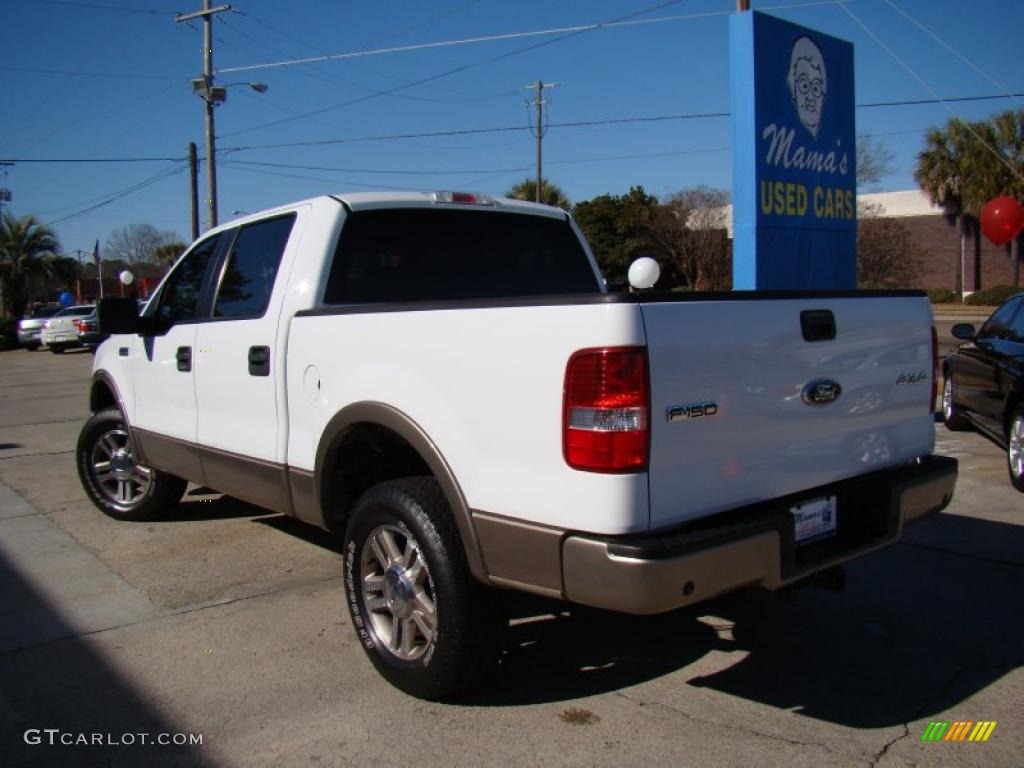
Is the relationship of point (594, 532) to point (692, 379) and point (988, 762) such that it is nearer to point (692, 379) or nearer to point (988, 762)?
point (692, 379)

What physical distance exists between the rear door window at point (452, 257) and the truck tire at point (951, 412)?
5.78 meters

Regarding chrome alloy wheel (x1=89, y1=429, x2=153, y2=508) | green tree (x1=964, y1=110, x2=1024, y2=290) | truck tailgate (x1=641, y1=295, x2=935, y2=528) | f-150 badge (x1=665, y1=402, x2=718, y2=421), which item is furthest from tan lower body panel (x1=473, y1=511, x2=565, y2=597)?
green tree (x1=964, y1=110, x2=1024, y2=290)

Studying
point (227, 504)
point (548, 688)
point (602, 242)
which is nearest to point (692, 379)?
point (548, 688)

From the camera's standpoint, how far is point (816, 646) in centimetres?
401

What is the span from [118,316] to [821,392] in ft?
13.5

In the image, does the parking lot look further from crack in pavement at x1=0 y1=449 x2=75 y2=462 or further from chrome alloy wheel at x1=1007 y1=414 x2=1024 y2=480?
crack in pavement at x1=0 y1=449 x2=75 y2=462

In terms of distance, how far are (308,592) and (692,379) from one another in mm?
2817

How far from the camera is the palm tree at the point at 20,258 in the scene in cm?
4066

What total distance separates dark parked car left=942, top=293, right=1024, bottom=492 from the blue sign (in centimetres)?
134

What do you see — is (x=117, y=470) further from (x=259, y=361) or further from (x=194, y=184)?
(x=194, y=184)

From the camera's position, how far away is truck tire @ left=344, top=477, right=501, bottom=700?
10.5 ft

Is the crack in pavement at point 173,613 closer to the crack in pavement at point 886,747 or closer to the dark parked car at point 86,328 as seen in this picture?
the crack in pavement at point 886,747

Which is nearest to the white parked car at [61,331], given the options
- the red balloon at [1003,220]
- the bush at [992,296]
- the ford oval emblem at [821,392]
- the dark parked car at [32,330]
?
Answer: the dark parked car at [32,330]

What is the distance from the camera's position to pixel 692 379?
111 inches
